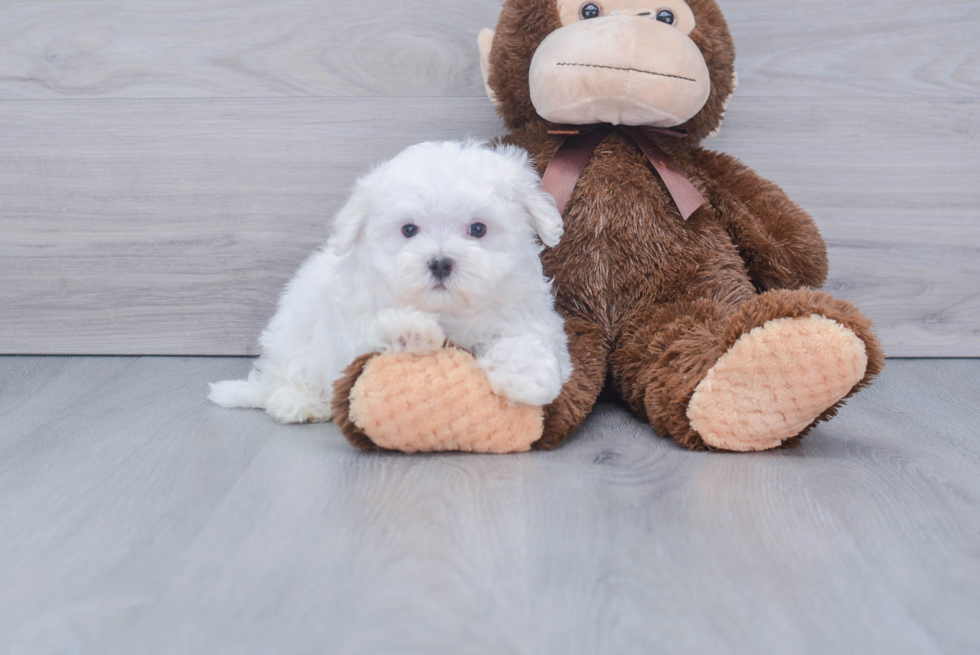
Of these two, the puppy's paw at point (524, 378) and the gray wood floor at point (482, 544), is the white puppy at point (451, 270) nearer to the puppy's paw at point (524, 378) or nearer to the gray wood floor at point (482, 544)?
the puppy's paw at point (524, 378)

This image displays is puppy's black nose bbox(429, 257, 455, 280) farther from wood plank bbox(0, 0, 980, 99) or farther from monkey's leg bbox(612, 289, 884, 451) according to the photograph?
wood plank bbox(0, 0, 980, 99)

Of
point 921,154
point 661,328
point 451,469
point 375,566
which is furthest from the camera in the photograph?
point 921,154

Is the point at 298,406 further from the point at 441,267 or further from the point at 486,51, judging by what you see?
the point at 486,51

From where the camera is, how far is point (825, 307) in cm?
105

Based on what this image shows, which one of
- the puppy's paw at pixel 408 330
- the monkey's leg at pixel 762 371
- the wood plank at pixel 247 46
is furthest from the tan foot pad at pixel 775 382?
the wood plank at pixel 247 46

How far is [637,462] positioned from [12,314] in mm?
1387

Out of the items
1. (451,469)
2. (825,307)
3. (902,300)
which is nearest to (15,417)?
(451,469)

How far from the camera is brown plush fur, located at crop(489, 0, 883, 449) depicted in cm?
127

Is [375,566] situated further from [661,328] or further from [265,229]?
[265,229]

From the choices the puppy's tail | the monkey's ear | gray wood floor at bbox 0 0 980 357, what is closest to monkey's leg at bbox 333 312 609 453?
the puppy's tail

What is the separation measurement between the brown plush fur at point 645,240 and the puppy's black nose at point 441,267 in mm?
303

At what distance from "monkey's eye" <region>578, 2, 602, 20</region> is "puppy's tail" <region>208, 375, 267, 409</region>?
81cm

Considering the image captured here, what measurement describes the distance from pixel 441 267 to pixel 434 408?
0.18 meters

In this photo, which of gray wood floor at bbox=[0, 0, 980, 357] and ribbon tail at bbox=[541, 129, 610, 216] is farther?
gray wood floor at bbox=[0, 0, 980, 357]
